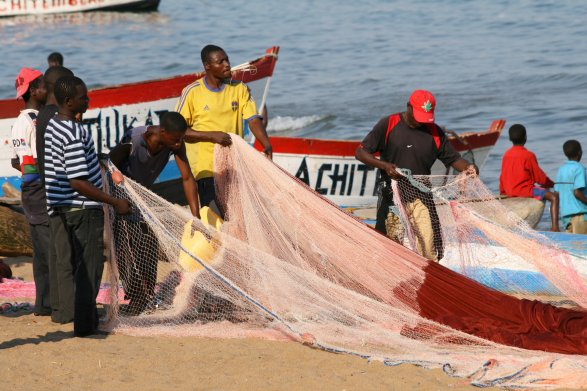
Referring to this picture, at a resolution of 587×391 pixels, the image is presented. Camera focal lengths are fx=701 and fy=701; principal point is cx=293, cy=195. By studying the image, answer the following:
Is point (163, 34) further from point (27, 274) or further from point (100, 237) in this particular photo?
point (100, 237)

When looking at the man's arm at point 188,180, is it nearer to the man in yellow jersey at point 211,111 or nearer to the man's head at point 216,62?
the man in yellow jersey at point 211,111

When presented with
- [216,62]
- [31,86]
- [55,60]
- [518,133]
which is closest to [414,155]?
[216,62]

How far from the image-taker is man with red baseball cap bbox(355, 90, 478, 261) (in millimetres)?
5445

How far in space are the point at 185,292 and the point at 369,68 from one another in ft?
63.3

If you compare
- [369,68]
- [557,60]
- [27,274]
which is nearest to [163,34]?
[369,68]

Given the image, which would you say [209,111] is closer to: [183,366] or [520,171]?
[183,366]

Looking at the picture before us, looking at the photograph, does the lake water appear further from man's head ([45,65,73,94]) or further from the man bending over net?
man's head ([45,65,73,94])

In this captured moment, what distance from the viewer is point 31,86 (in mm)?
5039

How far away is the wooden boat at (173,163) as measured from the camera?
30.7 ft

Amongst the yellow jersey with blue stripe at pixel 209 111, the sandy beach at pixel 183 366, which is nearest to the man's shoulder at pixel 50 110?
the yellow jersey with blue stripe at pixel 209 111

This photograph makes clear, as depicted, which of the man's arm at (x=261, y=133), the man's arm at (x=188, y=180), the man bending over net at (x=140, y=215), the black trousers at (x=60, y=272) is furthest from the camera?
the man's arm at (x=261, y=133)

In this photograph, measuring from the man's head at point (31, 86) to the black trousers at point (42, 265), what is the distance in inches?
36.5

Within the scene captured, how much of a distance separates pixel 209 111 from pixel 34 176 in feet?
4.42

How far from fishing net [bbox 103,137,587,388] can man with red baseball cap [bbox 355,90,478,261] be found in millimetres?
101
